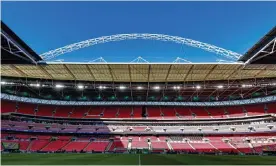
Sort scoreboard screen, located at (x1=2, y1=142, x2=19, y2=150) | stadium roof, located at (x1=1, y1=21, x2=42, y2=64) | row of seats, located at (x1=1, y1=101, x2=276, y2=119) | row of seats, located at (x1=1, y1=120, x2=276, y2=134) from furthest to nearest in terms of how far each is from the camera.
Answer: row of seats, located at (x1=1, y1=101, x2=276, y2=119), row of seats, located at (x1=1, y1=120, x2=276, y2=134), scoreboard screen, located at (x1=2, y1=142, x2=19, y2=150), stadium roof, located at (x1=1, y1=21, x2=42, y2=64)

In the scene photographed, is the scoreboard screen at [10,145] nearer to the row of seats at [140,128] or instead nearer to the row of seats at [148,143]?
the row of seats at [148,143]

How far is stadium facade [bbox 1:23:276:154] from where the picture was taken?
131ft

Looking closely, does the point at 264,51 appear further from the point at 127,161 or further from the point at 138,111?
the point at 138,111

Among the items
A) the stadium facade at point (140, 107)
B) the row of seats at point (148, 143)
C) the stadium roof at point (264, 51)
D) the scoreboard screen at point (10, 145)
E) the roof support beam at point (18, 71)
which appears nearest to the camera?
the stadium roof at point (264, 51)

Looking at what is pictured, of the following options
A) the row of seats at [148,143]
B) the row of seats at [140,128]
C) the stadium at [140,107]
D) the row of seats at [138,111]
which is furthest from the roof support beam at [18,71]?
the row of seats at [138,111]

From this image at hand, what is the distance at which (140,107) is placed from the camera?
61.2m

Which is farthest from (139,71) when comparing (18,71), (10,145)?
(10,145)

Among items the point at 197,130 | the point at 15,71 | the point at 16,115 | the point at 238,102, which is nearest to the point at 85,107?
the point at 16,115

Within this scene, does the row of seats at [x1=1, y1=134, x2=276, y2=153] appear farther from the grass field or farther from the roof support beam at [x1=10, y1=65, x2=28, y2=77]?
the grass field

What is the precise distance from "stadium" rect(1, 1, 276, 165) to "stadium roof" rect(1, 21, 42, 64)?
1.19ft

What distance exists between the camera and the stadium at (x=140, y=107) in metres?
37.5

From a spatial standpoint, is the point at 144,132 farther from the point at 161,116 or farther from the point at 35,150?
the point at 35,150

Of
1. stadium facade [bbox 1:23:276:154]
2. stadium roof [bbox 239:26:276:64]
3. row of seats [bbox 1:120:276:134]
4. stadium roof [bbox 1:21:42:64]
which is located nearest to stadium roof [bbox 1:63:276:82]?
stadium facade [bbox 1:23:276:154]

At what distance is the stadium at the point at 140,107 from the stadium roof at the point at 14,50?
1.19ft
